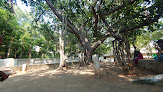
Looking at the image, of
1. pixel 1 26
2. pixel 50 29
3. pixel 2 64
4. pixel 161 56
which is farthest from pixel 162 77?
pixel 1 26

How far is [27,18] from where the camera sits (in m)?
23.1

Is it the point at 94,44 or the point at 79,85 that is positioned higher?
the point at 94,44

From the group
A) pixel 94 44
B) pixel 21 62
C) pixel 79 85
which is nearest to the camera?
pixel 79 85

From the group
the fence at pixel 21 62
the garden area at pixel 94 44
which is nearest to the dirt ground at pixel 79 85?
the garden area at pixel 94 44

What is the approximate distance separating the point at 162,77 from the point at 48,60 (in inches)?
518

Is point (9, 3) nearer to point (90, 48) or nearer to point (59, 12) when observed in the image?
point (59, 12)

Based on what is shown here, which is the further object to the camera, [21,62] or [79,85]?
[21,62]

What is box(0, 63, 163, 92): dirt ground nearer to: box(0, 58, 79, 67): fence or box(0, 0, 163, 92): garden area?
box(0, 0, 163, 92): garden area

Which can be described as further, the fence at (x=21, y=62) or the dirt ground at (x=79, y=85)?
the fence at (x=21, y=62)

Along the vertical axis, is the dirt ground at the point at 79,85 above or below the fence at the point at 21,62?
below

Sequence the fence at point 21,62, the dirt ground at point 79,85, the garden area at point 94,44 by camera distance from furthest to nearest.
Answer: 1. the fence at point 21,62
2. the garden area at point 94,44
3. the dirt ground at point 79,85

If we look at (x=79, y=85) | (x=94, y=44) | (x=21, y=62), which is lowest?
(x=79, y=85)

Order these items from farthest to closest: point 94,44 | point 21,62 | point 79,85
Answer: point 94,44 → point 21,62 → point 79,85

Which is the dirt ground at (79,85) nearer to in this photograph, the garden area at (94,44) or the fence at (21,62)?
the garden area at (94,44)
